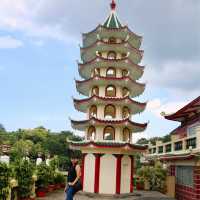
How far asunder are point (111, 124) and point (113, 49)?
6.03 meters

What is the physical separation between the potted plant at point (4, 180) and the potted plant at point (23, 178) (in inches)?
104

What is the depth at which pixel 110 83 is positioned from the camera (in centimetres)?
2681

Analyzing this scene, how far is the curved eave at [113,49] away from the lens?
2766cm

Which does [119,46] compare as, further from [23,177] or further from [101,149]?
[23,177]

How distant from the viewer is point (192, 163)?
60.9ft

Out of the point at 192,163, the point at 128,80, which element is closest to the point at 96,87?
the point at 128,80

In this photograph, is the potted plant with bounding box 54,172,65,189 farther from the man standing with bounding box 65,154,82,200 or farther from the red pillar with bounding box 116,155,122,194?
the man standing with bounding box 65,154,82,200

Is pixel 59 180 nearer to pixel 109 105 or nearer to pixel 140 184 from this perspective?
pixel 140 184

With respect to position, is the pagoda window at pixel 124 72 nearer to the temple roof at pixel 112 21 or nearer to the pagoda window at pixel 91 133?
the temple roof at pixel 112 21

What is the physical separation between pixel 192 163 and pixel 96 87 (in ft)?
35.7

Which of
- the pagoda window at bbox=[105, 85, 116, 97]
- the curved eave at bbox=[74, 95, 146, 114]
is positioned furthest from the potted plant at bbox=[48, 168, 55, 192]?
the pagoda window at bbox=[105, 85, 116, 97]

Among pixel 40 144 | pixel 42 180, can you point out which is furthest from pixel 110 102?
pixel 40 144

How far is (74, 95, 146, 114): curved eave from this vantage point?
84.6 ft

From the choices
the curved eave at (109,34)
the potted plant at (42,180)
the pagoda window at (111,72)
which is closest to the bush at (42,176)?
the potted plant at (42,180)
